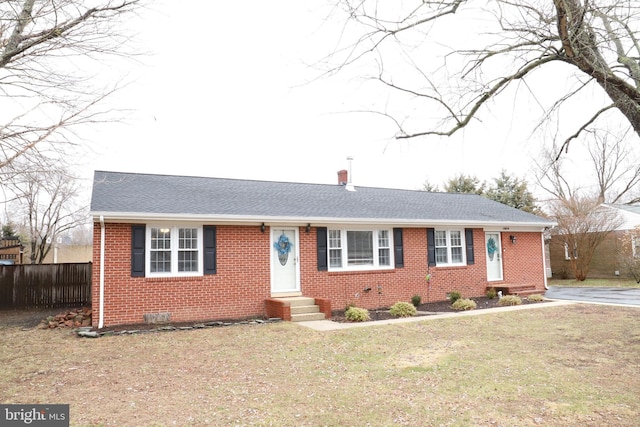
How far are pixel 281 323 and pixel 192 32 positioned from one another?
6.94 meters

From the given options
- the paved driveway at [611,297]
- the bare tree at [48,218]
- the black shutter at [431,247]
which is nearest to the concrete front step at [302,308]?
the black shutter at [431,247]

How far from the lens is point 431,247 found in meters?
15.0

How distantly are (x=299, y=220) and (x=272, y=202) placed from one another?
156 cm

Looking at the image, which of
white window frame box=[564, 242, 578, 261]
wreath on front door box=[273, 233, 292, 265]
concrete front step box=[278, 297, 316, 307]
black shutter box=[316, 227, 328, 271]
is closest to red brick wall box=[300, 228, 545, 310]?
black shutter box=[316, 227, 328, 271]

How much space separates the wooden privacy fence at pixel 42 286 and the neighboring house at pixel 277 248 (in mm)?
4853

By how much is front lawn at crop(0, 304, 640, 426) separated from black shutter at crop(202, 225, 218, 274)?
1.88 m

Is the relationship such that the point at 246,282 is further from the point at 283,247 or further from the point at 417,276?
Answer: the point at 417,276

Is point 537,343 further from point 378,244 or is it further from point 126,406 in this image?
point 126,406

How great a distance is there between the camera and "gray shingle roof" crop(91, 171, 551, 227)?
11328 millimetres

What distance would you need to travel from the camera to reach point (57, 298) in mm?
15609

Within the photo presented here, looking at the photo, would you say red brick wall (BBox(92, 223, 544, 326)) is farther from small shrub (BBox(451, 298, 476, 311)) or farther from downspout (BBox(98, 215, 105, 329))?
small shrub (BBox(451, 298, 476, 311))

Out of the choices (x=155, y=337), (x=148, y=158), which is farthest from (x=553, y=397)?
(x=148, y=158)

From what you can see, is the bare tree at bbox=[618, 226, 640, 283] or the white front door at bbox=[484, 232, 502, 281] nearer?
the white front door at bbox=[484, 232, 502, 281]

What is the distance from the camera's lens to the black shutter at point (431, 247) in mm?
14883
